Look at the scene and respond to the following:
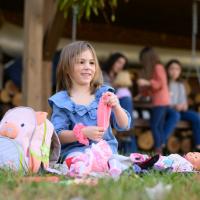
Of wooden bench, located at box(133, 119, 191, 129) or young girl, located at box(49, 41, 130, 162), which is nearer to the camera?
young girl, located at box(49, 41, 130, 162)

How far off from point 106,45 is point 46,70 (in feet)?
7.94

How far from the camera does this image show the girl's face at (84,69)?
3822mm

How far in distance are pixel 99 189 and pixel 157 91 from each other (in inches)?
183

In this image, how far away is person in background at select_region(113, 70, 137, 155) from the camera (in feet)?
21.8

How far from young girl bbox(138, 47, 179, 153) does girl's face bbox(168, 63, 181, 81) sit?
430 millimetres

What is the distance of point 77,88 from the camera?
12.7 ft

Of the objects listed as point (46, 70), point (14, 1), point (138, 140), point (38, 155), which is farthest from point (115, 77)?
point (38, 155)

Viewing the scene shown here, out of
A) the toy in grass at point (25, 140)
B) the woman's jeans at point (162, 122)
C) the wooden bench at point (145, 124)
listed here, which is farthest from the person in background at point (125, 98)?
the toy in grass at point (25, 140)

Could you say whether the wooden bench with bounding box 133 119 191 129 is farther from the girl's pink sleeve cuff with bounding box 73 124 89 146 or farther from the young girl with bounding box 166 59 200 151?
the girl's pink sleeve cuff with bounding box 73 124 89 146

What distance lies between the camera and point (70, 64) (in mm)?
3869

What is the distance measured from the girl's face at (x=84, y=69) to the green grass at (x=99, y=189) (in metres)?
1.11

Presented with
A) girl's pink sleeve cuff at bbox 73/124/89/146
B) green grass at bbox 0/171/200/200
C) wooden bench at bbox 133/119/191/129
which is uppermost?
girl's pink sleeve cuff at bbox 73/124/89/146

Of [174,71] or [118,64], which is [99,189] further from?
[174,71]

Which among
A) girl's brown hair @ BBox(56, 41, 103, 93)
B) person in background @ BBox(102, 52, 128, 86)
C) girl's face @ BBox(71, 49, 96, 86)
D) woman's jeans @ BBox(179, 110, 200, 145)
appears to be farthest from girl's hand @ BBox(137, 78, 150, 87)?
girl's face @ BBox(71, 49, 96, 86)
